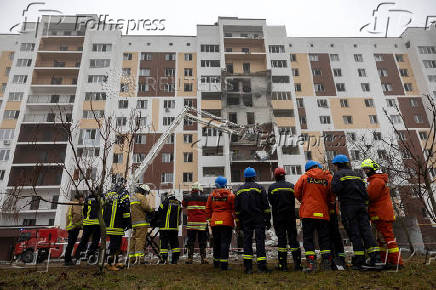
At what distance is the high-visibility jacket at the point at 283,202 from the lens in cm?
625

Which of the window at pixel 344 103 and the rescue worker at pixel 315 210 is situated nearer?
the rescue worker at pixel 315 210

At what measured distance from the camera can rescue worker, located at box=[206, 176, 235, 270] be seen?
654cm

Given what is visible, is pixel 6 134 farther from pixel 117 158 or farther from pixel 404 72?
pixel 404 72

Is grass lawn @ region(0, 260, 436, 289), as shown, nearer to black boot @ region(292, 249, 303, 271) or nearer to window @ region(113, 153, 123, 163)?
black boot @ region(292, 249, 303, 271)

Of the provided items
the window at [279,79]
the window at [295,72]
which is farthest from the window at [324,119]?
the window at [295,72]

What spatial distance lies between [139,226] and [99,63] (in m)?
38.8

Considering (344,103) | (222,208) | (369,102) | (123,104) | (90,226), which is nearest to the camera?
(222,208)

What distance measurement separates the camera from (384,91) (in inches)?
1636

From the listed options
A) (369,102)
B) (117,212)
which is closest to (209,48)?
(369,102)

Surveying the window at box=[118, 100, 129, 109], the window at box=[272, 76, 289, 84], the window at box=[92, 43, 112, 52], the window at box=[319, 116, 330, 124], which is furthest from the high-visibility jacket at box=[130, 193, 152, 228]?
the window at box=[92, 43, 112, 52]

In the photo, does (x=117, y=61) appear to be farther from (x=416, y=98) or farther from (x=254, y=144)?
(x=416, y=98)

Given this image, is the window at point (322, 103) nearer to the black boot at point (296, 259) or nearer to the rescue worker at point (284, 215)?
the rescue worker at point (284, 215)

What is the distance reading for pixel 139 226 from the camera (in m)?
8.34

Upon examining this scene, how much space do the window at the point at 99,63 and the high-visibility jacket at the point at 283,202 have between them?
134 ft
